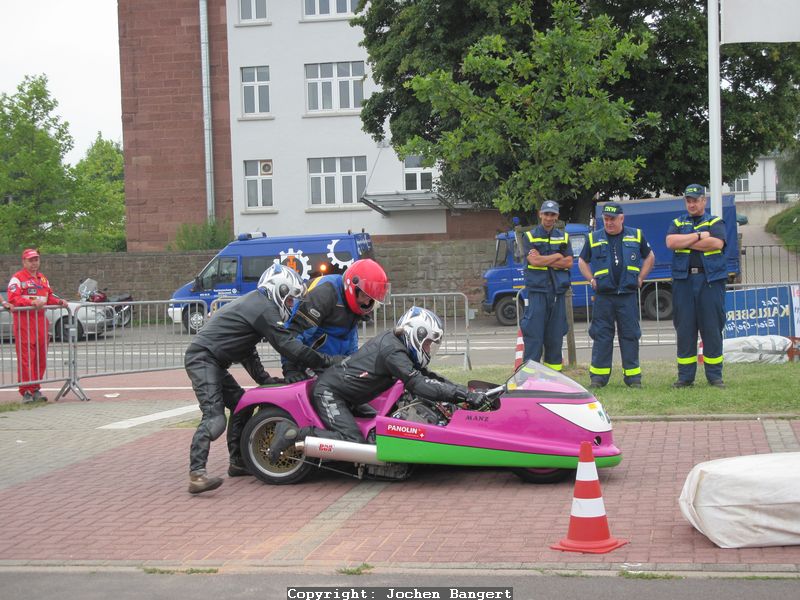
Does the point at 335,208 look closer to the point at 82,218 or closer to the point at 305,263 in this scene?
the point at 82,218

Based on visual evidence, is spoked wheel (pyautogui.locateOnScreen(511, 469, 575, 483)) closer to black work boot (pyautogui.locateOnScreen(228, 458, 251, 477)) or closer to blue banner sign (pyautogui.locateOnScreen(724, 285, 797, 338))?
black work boot (pyautogui.locateOnScreen(228, 458, 251, 477))

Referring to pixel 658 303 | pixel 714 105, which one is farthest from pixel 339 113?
pixel 714 105

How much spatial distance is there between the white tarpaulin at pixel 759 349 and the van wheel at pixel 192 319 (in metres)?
7.73

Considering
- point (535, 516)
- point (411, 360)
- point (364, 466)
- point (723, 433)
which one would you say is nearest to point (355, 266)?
point (411, 360)

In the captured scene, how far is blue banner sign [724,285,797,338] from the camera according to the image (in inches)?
586

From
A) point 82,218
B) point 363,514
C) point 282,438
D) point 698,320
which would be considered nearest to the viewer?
point 363,514

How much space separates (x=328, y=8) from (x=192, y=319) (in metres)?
26.3

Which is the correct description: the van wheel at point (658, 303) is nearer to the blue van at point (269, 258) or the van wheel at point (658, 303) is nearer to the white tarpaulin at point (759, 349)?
the white tarpaulin at point (759, 349)

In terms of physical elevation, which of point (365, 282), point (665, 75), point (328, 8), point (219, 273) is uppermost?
point (328, 8)

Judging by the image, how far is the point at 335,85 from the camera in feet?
130

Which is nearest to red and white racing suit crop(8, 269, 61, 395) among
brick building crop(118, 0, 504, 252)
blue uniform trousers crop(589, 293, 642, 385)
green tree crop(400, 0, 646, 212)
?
green tree crop(400, 0, 646, 212)

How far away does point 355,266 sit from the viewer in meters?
8.37

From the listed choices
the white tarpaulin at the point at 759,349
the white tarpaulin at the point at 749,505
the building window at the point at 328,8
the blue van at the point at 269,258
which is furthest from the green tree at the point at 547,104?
the building window at the point at 328,8

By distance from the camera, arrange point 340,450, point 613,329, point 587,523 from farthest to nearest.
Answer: point 613,329 < point 340,450 < point 587,523
